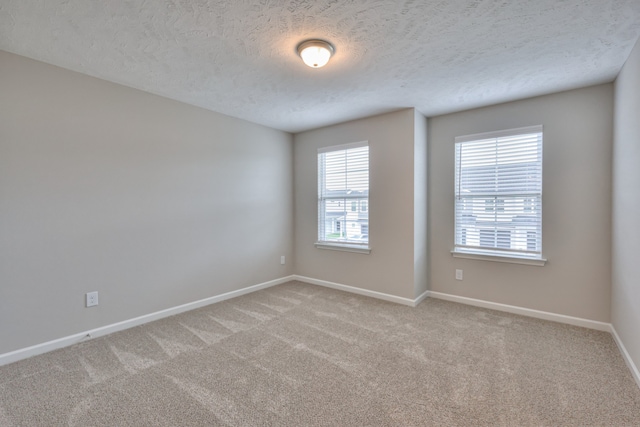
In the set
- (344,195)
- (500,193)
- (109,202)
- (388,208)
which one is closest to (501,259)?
(500,193)

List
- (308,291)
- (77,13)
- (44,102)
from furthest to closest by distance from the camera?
(308,291) < (44,102) < (77,13)

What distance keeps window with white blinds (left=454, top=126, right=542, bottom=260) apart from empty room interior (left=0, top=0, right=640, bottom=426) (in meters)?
0.03

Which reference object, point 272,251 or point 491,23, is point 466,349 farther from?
point 272,251

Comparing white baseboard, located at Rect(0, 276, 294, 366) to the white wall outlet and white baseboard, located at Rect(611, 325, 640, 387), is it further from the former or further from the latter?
white baseboard, located at Rect(611, 325, 640, 387)

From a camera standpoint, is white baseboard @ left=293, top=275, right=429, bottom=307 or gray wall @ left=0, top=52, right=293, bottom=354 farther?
white baseboard @ left=293, top=275, right=429, bottom=307

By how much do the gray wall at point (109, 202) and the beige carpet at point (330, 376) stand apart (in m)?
0.42

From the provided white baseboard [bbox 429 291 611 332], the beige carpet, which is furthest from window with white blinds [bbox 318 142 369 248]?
the beige carpet

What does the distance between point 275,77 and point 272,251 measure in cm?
260

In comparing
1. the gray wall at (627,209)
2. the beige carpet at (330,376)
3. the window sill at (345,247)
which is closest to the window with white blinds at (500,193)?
the gray wall at (627,209)

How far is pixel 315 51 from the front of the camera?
7.07 feet

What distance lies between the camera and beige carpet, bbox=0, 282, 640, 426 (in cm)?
176

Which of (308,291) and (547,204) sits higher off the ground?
(547,204)

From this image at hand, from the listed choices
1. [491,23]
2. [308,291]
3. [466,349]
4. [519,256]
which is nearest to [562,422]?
[466,349]

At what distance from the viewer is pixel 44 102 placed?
250cm
